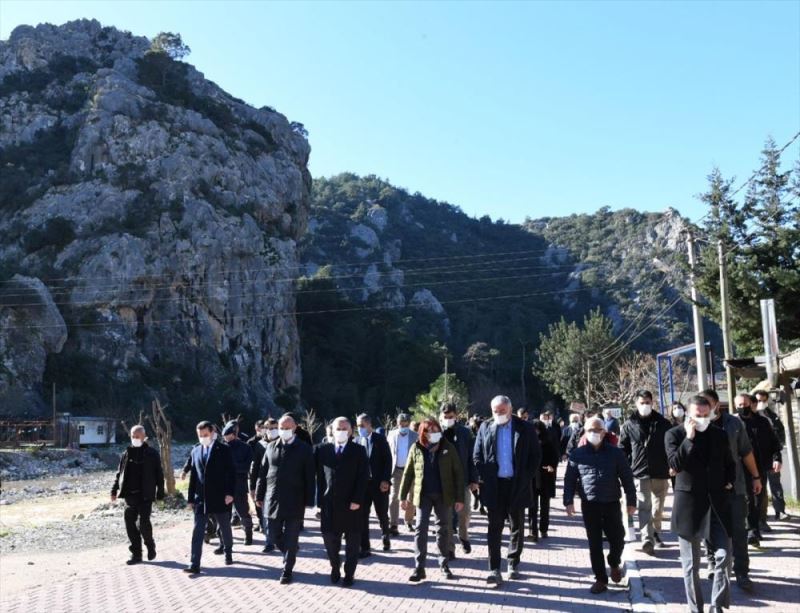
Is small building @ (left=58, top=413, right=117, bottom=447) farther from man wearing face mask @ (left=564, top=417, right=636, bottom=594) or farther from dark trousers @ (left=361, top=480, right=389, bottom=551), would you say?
man wearing face mask @ (left=564, top=417, right=636, bottom=594)

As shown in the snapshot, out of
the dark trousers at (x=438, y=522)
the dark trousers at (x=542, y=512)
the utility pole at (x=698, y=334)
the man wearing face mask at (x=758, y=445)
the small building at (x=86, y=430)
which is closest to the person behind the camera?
the dark trousers at (x=438, y=522)

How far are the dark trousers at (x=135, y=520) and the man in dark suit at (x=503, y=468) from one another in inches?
184

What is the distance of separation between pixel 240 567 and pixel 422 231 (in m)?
103

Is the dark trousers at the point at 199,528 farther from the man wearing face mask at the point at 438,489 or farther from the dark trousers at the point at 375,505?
the man wearing face mask at the point at 438,489

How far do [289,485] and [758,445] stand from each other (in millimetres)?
5643

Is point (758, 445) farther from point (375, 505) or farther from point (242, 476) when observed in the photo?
point (242, 476)

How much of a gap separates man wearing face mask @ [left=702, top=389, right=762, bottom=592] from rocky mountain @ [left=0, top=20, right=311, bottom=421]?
4872cm

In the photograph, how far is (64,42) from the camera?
82062 millimetres

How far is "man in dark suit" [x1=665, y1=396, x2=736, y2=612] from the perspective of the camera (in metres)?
5.99

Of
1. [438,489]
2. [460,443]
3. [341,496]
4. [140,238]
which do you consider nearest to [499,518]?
[438,489]

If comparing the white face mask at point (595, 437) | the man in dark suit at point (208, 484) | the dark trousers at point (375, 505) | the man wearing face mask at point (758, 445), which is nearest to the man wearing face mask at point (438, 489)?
the dark trousers at point (375, 505)

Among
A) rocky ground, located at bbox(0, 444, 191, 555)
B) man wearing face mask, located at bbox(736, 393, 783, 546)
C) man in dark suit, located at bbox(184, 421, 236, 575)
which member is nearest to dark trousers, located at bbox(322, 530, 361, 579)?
man in dark suit, located at bbox(184, 421, 236, 575)

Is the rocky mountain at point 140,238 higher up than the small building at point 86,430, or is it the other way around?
the rocky mountain at point 140,238

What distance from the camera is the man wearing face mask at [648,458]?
8938 millimetres
